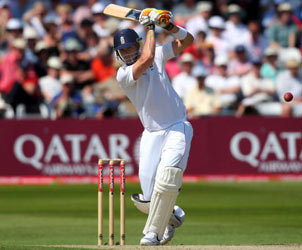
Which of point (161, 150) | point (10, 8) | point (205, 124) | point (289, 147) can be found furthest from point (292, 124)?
point (161, 150)

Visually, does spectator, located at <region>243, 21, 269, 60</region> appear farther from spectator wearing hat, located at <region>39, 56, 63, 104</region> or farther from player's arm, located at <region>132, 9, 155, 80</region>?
player's arm, located at <region>132, 9, 155, 80</region>

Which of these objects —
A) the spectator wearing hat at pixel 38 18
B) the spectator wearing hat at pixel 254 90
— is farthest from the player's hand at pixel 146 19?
the spectator wearing hat at pixel 38 18

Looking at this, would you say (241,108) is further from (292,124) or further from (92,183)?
(92,183)

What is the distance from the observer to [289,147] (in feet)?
48.4

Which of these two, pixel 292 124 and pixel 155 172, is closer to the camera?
pixel 155 172

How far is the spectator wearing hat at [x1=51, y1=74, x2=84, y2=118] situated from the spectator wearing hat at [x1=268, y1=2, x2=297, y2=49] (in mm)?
4399

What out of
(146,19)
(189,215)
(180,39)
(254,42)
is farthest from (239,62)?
(146,19)

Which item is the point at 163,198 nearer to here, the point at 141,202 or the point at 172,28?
the point at 141,202

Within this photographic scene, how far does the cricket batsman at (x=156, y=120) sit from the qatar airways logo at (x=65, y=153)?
284 inches

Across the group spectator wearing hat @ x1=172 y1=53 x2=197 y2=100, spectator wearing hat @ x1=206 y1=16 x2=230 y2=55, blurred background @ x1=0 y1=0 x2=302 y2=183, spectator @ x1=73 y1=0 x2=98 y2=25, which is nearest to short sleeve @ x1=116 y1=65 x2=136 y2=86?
blurred background @ x1=0 y1=0 x2=302 y2=183

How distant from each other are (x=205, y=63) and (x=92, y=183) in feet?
11.1

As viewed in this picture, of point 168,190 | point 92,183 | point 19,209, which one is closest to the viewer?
point 168,190

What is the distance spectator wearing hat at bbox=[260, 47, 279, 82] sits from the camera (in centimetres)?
1606

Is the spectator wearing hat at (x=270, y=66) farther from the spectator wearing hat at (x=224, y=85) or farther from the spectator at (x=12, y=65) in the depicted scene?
the spectator at (x=12, y=65)
